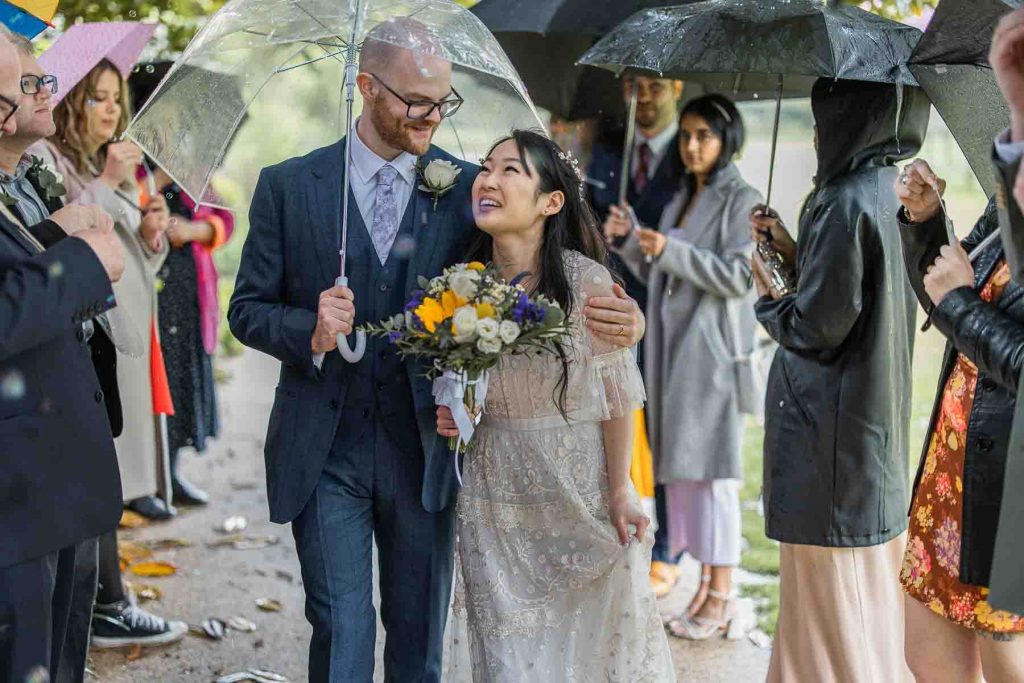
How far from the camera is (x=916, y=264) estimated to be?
12.1ft

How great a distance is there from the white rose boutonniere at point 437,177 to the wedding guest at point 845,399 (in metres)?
1.27

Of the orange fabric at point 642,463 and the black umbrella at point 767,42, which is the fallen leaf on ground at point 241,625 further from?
the black umbrella at point 767,42

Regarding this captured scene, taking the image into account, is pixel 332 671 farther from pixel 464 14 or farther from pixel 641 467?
pixel 641 467

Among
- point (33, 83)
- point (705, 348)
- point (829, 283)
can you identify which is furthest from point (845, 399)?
point (33, 83)

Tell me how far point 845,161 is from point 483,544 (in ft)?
5.89

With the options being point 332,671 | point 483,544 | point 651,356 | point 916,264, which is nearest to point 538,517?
point 483,544

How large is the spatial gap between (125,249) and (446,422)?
2380 millimetres

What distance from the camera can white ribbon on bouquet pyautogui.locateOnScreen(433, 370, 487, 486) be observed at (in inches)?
133

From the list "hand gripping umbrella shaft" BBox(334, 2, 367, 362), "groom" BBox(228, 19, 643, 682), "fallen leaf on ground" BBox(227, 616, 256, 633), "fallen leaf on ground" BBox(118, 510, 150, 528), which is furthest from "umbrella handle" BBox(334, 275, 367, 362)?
"fallen leaf on ground" BBox(118, 510, 150, 528)

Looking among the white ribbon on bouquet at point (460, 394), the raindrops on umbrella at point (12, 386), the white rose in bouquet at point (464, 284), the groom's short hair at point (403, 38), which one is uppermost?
the groom's short hair at point (403, 38)

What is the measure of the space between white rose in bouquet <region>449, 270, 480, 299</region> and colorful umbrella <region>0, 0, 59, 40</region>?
1.76 metres

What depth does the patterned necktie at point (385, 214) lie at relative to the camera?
372 centimetres

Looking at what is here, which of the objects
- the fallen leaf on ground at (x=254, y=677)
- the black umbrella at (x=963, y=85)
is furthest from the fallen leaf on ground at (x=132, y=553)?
the black umbrella at (x=963, y=85)

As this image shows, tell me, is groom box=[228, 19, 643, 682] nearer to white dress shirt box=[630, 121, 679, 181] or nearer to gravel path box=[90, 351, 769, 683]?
gravel path box=[90, 351, 769, 683]
